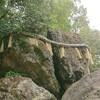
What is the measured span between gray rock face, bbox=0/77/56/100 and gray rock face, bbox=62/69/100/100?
2.95 ft

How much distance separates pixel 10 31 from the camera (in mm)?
9945

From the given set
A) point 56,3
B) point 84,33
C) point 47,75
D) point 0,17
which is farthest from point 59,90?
point 84,33

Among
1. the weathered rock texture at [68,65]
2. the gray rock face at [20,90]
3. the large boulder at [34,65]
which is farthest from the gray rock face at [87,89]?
the weathered rock texture at [68,65]

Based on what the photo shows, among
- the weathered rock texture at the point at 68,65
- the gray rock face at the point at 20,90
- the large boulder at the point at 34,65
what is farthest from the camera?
the weathered rock texture at the point at 68,65

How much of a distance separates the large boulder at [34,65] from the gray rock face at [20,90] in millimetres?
1278

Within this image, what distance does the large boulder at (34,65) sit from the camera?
29.6ft

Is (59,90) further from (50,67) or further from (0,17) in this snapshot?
(0,17)

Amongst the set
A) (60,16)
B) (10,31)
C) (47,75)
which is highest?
(60,16)

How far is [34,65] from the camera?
8.99 meters

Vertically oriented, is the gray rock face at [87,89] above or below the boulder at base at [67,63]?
below

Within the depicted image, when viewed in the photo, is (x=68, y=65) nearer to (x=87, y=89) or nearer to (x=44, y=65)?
(x=44, y=65)

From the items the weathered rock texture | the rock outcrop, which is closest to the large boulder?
the rock outcrop

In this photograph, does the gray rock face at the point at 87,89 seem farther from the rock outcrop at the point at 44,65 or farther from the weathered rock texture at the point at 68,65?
the weathered rock texture at the point at 68,65

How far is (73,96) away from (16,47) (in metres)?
3.35
